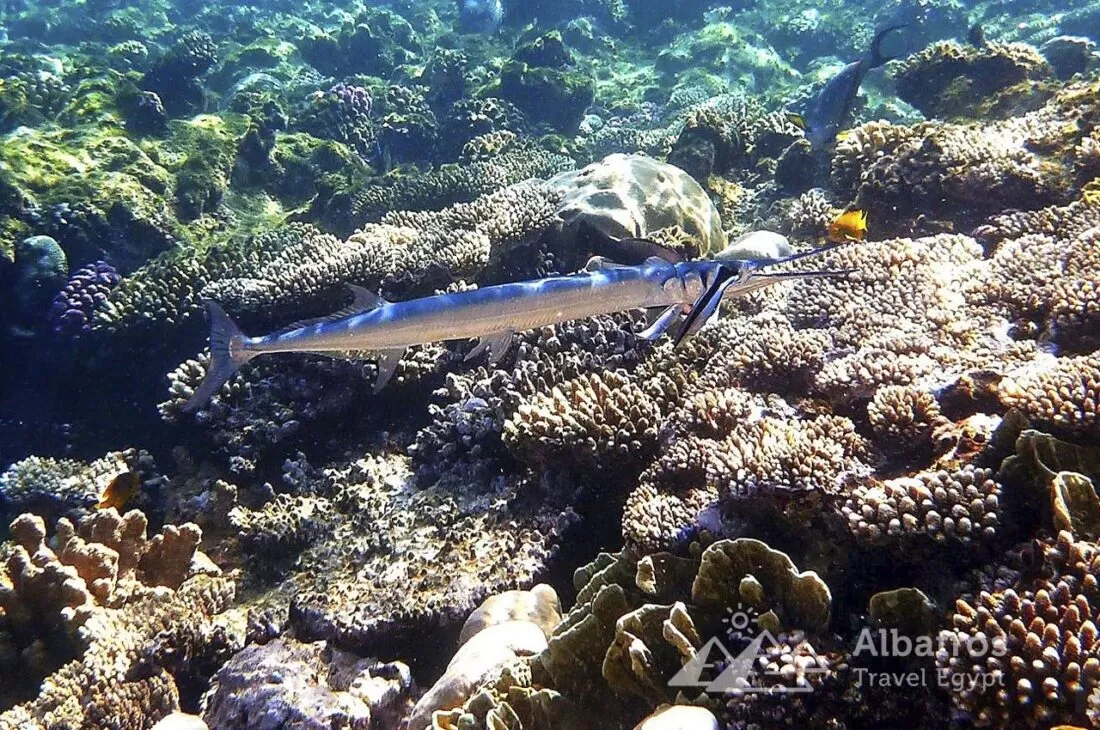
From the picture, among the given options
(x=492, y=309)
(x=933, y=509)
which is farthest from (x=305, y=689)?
(x=933, y=509)

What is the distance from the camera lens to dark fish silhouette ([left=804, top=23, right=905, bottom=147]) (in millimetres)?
10281

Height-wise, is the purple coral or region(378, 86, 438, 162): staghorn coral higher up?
region(378, 86, 438, 162): staghorn coral

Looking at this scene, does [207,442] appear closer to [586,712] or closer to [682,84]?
[586,712]

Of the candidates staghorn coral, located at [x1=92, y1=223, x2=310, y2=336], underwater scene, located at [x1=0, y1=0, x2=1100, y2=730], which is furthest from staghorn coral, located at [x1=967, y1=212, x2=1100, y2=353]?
staghorn coral, located at [x1=92, y1=223, x2=310, y2=336]

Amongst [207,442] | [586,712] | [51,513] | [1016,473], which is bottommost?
[51,513]

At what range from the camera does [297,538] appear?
4941 millimetres

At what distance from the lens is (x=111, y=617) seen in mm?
4457

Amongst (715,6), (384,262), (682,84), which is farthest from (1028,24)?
(384,262)

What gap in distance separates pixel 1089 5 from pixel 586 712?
29239 mm

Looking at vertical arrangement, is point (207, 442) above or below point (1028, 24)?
below

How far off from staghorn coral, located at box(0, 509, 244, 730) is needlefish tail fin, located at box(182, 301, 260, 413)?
167 centimetres

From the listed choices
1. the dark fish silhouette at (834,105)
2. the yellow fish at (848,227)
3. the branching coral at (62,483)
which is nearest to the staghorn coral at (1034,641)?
the yellow fish at (848,227)

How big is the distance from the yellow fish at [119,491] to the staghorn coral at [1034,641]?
6.30m

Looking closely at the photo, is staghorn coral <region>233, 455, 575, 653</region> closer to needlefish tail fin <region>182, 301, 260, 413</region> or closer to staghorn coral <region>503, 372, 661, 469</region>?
staghorn coral <region>503, 372, 661, 469</region>
